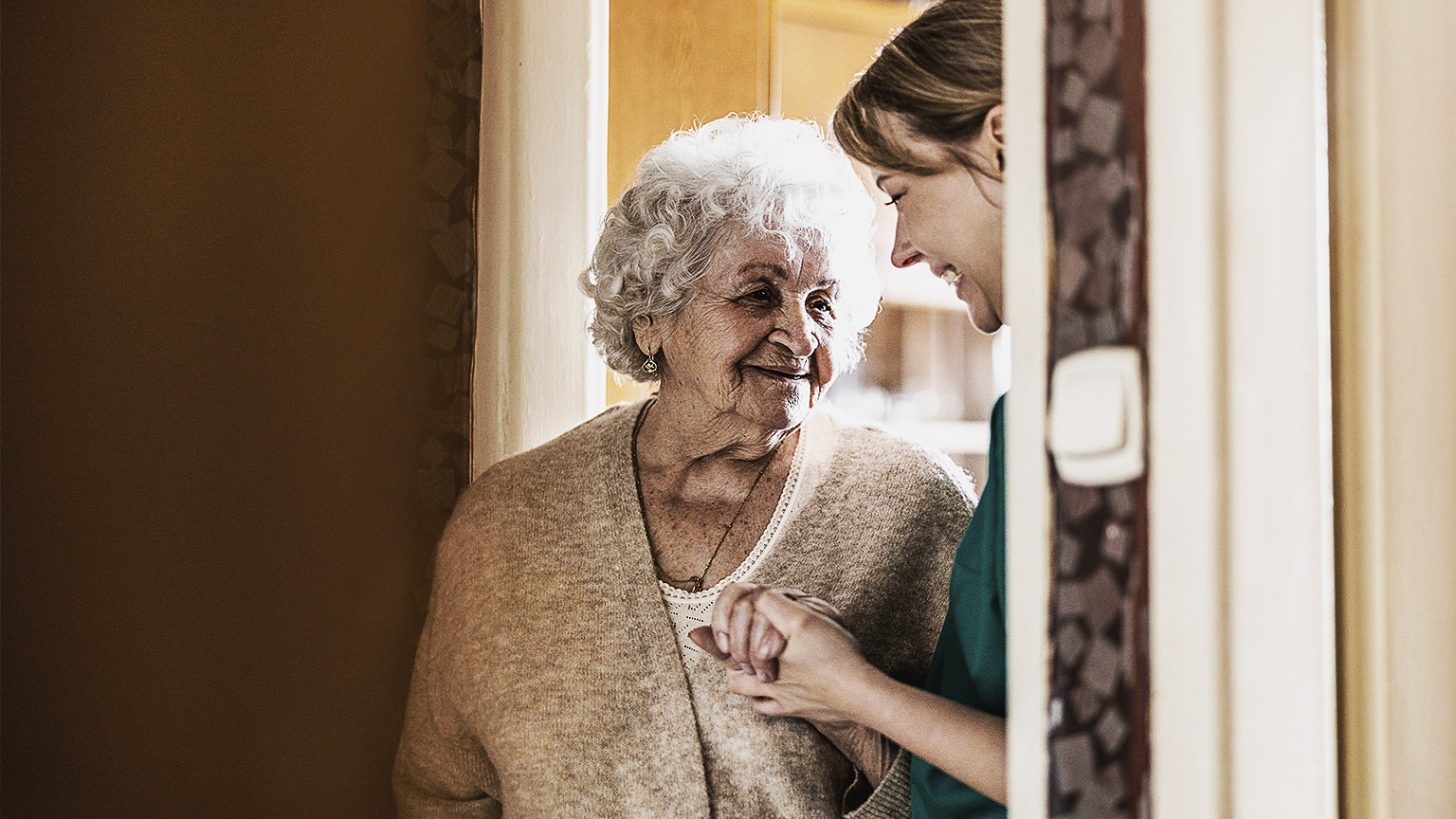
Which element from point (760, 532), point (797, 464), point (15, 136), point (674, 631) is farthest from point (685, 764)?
point (15, 136)

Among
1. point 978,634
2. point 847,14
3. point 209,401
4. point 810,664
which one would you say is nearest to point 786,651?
point 810,664

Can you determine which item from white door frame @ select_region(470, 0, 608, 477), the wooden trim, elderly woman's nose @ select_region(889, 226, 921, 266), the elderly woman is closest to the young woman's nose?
elderly woman's nose @ select_region(889, 226, 921, 266)

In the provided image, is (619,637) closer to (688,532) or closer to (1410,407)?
(688,532)

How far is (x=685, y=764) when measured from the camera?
3.82 feet

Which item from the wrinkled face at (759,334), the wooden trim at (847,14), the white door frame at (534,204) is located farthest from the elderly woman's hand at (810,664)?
the wooden trim at (847,14)

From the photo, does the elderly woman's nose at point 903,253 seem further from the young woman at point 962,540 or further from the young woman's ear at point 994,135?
the young woman's ear at point 994,135

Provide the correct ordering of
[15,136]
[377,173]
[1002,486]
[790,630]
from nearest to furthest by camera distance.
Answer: [1002,486] → [790,630] → [15,136] → [377,173]

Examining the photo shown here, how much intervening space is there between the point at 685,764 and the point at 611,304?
23.6 inches

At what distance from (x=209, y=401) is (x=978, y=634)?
0.97 meters

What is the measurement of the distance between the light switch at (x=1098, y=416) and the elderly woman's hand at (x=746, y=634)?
1.70 ft

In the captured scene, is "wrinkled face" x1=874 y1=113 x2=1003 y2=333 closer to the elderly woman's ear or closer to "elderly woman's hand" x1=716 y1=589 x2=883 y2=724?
"elderly woman's hand" x1=716 y1=589 x2=883 y2=724

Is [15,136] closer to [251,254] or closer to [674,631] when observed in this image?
[251,254]

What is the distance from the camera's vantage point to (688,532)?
4.26 ft

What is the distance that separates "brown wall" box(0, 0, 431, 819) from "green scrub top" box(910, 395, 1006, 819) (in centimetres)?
83
